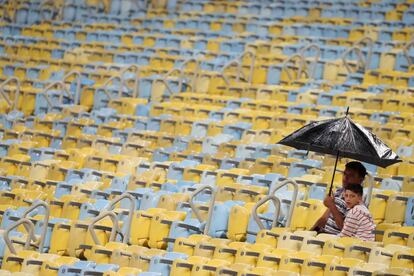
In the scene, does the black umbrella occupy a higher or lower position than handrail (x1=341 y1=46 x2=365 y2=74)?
lower

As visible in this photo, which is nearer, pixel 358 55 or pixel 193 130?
pixel 193 130

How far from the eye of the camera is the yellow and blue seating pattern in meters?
10.3

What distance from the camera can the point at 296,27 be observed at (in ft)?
64.7

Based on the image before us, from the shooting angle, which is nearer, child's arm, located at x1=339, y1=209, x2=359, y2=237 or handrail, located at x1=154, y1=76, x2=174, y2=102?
child's arm, located at x1=339, y1=209, x2=359, y2=237

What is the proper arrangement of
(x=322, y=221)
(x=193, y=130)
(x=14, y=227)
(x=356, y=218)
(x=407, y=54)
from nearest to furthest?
1. (x=356, y=218)
2. (x=322, y=221)
3. (x=14, y=227)
4. (x=193, y=130)
5. (x=407, y=54)

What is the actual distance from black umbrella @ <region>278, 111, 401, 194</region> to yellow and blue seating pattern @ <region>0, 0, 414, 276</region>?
2.05 feet

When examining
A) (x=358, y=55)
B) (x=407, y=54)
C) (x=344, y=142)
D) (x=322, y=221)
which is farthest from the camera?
(x=358, y=55)

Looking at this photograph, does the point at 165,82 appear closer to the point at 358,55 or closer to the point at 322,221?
the point at 358,55

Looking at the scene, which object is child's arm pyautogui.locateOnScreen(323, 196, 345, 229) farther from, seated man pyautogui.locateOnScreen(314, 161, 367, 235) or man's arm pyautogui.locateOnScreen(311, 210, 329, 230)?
man's arm pyautogui.locateOnScreen(311, 210, 329, 230)

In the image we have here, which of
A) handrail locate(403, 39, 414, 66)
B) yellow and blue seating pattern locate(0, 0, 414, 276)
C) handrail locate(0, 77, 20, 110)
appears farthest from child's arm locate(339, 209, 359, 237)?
handrail locate(0, 77, 20, 110)

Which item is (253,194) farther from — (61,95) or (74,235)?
(61,95)

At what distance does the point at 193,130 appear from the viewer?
15.4m

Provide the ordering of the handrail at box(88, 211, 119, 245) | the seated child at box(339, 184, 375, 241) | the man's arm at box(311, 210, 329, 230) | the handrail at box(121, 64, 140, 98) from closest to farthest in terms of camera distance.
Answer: the seated child at box(339, 184, 375, 241)
the man's arm at box(311, 210, 329, 230)
the handrail at box(88, 211, 119, 245)
the handrail at box(121, 64, 140, 98)

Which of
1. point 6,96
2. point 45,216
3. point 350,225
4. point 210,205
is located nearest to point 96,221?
point 45,216
